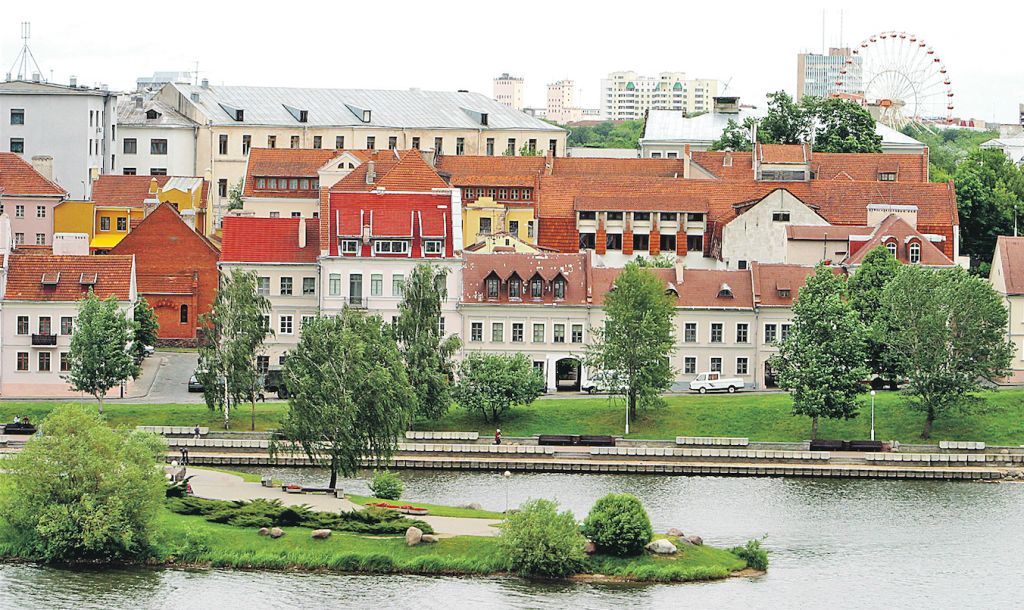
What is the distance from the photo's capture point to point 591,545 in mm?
65438

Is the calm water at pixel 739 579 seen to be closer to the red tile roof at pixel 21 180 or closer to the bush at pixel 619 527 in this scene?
the bush at pixel 619 527

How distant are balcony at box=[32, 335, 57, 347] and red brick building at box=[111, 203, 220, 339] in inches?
609

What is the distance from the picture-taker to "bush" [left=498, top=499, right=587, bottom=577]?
6356 cm

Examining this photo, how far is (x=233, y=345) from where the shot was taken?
88500 millimetres

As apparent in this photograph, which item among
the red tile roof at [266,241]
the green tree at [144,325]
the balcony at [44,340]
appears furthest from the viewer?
the green tree at [144,325]

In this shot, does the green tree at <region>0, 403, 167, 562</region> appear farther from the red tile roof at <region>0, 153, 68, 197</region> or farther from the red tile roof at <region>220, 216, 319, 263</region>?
the red tile roof at <region>0, 153, 68, 197</region>

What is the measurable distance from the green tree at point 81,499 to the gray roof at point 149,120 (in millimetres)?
91997

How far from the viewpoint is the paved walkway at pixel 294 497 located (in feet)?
223

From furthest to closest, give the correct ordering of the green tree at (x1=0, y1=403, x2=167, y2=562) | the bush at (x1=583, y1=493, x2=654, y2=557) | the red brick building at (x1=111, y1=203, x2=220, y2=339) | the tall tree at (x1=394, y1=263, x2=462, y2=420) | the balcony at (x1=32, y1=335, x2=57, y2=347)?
the red brick building at (x1=111, y1=203, x2=220, y2=339), the balcony at (x1=32, y1=335, x2=57, y2=347), the tall tree at (x1=394, y1=263, x2=462, y2=420), the bush at (x1=583, y1=493, x2=654, y2=557), the green tree at (x1=0, y1=403, x2=167, y2=562)

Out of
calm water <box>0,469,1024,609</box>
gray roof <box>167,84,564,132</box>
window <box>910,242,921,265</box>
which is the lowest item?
calm water <box>0,469,1024,609</box>

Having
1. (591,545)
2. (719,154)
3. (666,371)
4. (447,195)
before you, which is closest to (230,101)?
(719,154)

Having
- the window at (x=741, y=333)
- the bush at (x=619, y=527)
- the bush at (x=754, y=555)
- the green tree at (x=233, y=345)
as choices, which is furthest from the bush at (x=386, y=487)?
the window at (x=741, y=333)

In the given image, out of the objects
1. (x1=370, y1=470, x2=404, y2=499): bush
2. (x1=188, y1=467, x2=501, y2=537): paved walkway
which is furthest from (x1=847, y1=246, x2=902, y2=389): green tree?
A: (x1=188, y1=467, x2=501, y2=537): paved walkway

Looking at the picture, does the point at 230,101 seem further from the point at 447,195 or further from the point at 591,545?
the point at 591,545
